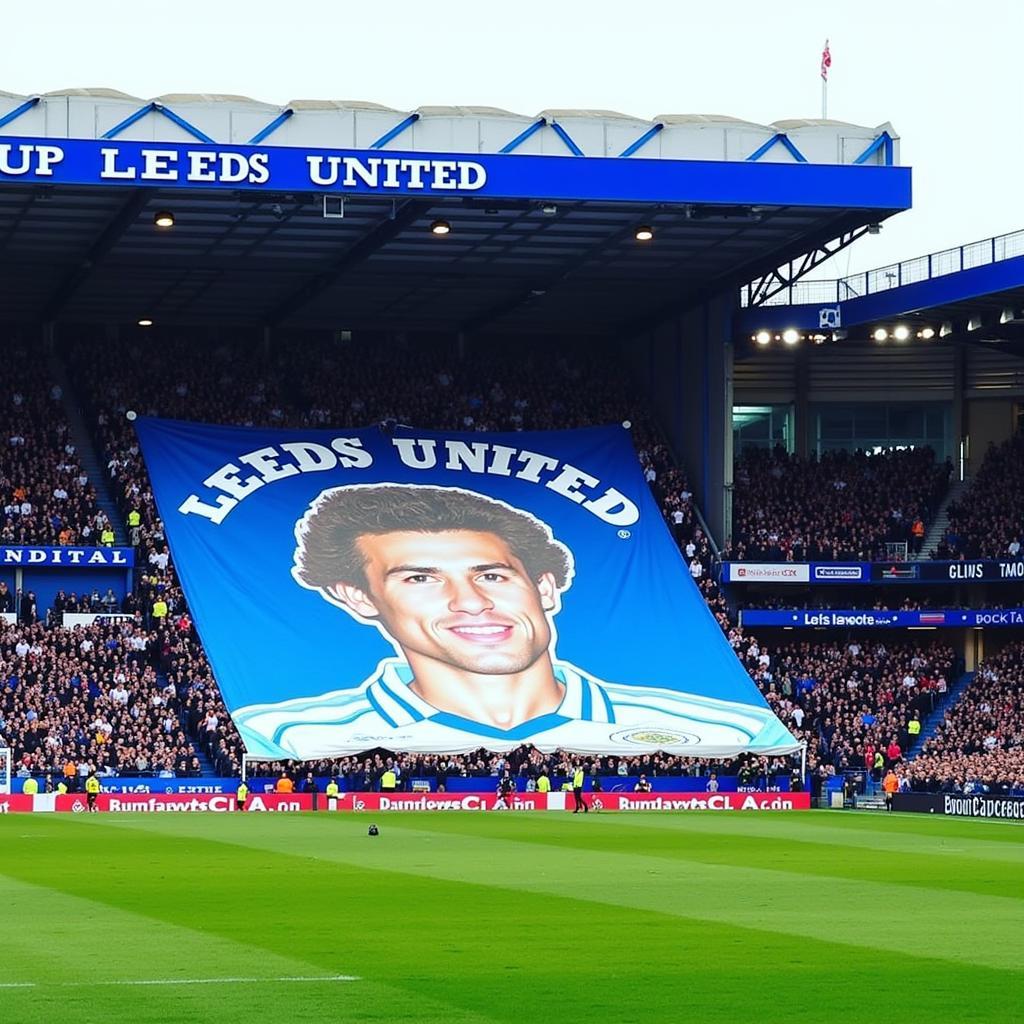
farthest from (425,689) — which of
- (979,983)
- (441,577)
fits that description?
(979,983)

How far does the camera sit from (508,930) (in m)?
23.2

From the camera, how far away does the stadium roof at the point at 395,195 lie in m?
60.6

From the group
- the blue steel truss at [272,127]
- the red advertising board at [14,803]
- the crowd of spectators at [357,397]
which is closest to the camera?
the red advertising board at [14,803]

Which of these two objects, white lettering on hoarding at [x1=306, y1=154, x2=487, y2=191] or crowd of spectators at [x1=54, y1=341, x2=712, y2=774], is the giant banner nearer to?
crowd of spectators at [x1=54, y1=341, x2=712, y2=774]

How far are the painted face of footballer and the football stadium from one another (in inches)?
6.4

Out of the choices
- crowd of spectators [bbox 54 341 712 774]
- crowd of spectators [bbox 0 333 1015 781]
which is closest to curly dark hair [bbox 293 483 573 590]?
crowd of spectators [bbox 54 341 712 774]

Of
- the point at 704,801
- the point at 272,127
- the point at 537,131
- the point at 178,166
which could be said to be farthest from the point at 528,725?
the point at 178,166

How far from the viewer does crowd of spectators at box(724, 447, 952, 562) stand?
7519 cm

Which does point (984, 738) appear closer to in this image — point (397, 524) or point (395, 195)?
point (397, 524)

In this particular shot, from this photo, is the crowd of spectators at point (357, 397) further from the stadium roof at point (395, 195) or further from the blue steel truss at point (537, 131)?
the blue steel truss at point (537, 131)

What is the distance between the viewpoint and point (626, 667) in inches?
2714

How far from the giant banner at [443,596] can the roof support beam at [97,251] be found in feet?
17.6

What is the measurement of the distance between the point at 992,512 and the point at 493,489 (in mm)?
17724

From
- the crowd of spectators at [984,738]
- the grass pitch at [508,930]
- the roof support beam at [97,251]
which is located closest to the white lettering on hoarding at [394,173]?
the roof support beam at [97,251]
